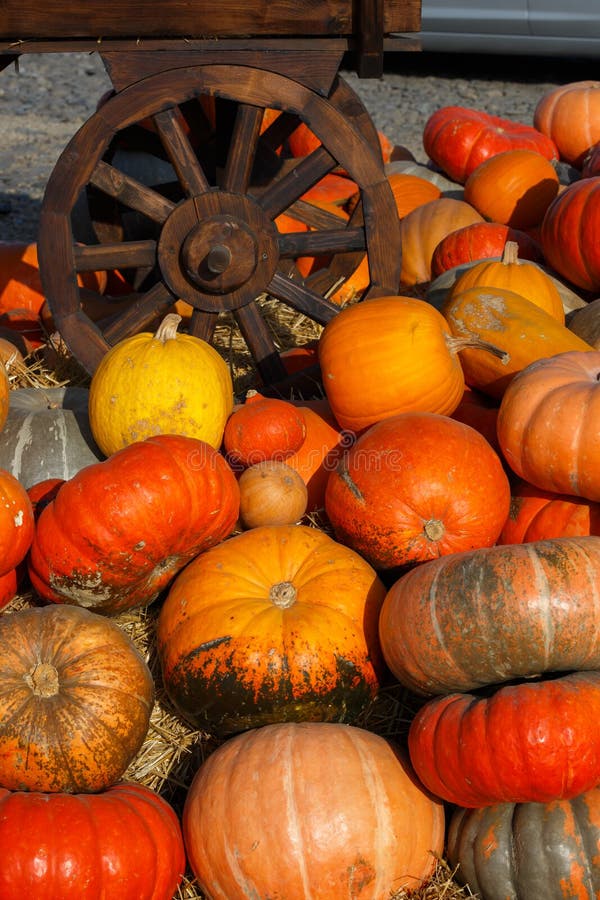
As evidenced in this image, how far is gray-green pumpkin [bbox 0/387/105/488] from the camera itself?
3.51m

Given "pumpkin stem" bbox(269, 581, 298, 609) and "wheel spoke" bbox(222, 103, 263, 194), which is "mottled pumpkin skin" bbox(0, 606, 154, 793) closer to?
"pumpkin stem" bbox(269, 581, 298, 609)

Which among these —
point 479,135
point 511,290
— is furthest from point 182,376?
point 479,135

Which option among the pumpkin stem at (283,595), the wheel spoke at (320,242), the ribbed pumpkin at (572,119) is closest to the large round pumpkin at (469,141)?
the ribbed pumpkin at (572,119)

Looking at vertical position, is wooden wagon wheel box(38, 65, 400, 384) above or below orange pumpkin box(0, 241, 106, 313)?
above

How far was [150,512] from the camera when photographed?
9.35 ft

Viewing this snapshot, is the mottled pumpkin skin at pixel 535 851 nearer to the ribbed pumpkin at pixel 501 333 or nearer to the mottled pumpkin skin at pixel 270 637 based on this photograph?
the mottled pumpkin skin at pixel 270 637

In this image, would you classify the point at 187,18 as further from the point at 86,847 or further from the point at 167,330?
the point at 86,847

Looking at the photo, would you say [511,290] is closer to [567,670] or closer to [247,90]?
[247,90]

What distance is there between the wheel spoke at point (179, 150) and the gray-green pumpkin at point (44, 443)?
0.97 m

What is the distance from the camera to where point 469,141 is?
20.3ft

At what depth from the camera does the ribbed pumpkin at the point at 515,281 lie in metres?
3.99

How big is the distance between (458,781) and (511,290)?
2243 mm

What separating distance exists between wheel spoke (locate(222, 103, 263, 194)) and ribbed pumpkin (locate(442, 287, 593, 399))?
94 cm

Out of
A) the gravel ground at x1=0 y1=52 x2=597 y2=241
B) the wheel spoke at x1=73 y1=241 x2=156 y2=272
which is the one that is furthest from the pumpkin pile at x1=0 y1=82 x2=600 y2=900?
the gravel ground at x1=0 y1=52 x2=597 y2=241
